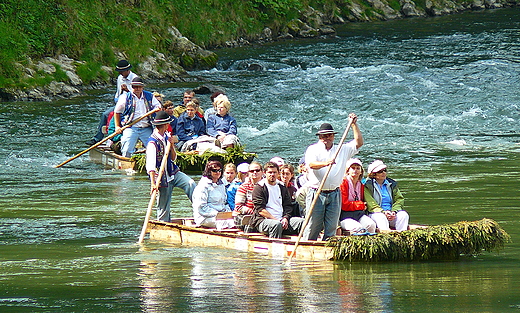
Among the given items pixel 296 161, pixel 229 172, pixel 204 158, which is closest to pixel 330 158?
pixel 229 172

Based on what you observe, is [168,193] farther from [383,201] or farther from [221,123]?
[221,123]

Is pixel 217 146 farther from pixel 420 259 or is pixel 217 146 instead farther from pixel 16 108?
pixel 16 108

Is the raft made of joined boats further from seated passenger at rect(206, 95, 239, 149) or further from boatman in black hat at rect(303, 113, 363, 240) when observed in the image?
seated passenger at rect(206, 95, 239, 149)

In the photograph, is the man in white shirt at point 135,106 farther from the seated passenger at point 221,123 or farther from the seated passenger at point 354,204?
the seated passenger at point 354,204

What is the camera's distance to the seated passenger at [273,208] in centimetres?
1173

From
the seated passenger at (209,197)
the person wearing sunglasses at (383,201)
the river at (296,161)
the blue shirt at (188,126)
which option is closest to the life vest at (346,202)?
the person wearing sunglasses at (383,201)

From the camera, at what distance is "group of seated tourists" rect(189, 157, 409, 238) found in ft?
37.7

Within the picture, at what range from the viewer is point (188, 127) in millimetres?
18906

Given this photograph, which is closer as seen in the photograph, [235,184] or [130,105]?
[235,184]

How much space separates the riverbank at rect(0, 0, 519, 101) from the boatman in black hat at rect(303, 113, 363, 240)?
18231 millimetres

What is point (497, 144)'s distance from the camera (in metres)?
21.3

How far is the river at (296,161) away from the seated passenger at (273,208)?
2.07 ft

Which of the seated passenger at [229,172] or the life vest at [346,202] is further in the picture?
the seated passenger at [229,172]

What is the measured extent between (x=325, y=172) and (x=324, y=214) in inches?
22.5
